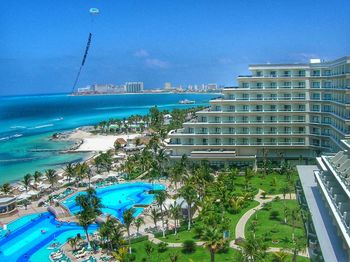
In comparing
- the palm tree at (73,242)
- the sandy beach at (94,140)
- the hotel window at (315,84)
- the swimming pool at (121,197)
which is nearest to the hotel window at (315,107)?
the hotel window at (315,84)

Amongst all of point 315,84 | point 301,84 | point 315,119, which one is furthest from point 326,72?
point 315,119

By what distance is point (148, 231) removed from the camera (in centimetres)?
5016

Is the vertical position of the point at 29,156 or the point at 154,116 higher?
the point at 154,116

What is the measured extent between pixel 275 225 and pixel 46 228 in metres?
31.5

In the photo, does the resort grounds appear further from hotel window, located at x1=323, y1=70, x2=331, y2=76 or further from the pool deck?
hotel window, located at x1=323, y1=70, x2=331, y2=76

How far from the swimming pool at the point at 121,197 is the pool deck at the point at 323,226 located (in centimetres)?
2588

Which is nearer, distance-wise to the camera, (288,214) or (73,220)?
(288,214)

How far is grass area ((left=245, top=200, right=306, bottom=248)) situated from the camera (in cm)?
4253

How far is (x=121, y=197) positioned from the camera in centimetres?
6875

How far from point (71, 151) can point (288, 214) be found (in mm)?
85346

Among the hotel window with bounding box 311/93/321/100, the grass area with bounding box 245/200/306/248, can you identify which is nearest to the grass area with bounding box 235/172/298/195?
the grass area with bounding box 245/200/306/248

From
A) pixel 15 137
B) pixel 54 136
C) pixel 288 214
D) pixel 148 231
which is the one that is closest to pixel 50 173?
pixel 148 231

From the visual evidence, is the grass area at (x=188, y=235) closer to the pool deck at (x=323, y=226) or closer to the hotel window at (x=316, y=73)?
the pool deck at (x=323, y=226)

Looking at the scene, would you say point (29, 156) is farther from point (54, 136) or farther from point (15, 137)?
point (15, 137)
